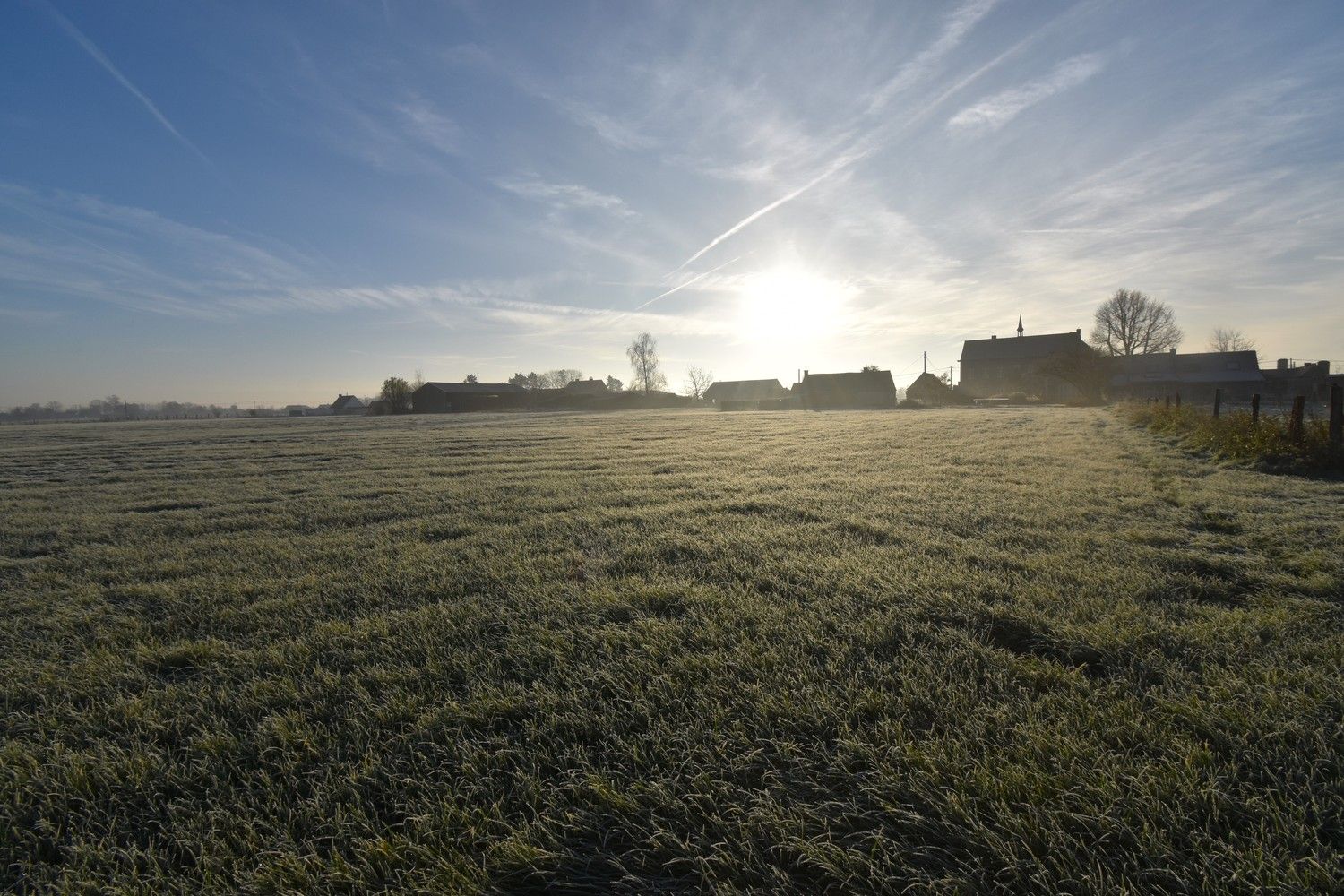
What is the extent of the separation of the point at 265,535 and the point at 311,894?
513 centimetres

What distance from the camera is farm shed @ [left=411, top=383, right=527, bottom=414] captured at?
214 feet

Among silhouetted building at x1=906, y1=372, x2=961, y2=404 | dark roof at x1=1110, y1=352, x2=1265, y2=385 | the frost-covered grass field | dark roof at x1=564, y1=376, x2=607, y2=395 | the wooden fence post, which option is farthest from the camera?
dark roof at x1=564, y1=376, x2=607, y2=395

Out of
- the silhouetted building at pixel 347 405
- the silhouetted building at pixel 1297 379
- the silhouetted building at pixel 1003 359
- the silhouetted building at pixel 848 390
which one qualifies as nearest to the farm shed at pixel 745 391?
the silhouetted building at pixel 848 390

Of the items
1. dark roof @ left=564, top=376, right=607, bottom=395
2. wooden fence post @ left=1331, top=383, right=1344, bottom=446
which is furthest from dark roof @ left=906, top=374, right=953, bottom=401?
wooden fence post @ left=1331, top=383, right=1344, bottom=446

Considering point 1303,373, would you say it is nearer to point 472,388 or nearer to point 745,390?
point 745,390

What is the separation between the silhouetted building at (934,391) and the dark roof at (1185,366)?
15537 mm

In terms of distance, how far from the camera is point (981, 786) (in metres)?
1.60

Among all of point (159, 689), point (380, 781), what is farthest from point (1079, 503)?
point (159, 689)

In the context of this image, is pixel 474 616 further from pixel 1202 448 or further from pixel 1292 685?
pixel 1202 448

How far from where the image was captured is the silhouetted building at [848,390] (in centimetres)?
5716

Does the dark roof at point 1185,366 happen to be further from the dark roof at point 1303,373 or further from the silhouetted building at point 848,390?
the silhouetted building at point 848,390

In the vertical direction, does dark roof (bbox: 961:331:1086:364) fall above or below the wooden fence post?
above

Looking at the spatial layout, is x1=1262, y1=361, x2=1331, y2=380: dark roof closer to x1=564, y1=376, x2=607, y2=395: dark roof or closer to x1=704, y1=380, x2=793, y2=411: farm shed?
x1=704, y1=380, x2=793, y2=411: farm shed

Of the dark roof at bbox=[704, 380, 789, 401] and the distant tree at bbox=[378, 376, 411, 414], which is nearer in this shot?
the distant tree at bbox=[378, 376, 411, 414]
